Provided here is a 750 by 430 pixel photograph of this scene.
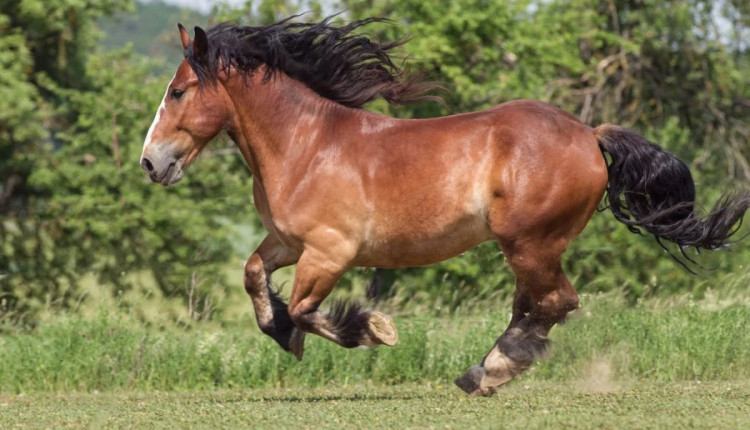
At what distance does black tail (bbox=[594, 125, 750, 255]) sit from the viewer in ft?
24.2

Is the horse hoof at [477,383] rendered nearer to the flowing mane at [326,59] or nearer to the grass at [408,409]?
the grass at [408,409]

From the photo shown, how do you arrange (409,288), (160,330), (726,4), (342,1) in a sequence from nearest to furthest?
1. (160,330)
2. (409,288)
3. (342,1)
4. (726,4)

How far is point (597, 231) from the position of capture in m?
16.1

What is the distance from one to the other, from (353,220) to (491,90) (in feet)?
30.8

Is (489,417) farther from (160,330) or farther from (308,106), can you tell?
(160,330)

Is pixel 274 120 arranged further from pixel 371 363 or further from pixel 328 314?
pixel 371 363

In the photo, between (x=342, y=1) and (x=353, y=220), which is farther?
(x=342, y=1)

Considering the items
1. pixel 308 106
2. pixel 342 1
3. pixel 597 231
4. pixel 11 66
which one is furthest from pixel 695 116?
pixel 308 106

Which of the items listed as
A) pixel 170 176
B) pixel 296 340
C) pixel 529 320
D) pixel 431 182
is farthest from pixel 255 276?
pixel 529 320

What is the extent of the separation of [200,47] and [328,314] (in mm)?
Result: 1982

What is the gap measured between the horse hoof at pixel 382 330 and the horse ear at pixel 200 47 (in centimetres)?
207

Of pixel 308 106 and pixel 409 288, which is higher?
pixel 308 106

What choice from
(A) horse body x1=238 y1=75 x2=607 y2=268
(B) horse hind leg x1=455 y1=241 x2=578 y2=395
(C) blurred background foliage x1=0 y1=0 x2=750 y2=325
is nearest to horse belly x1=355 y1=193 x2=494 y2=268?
(A) horse body x1=238 y1=75 x2=607 y2=268

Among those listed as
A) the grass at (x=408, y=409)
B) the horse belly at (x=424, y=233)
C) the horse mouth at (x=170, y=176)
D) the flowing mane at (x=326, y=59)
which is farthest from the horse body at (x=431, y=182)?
the grass at (x=408, y=409)
